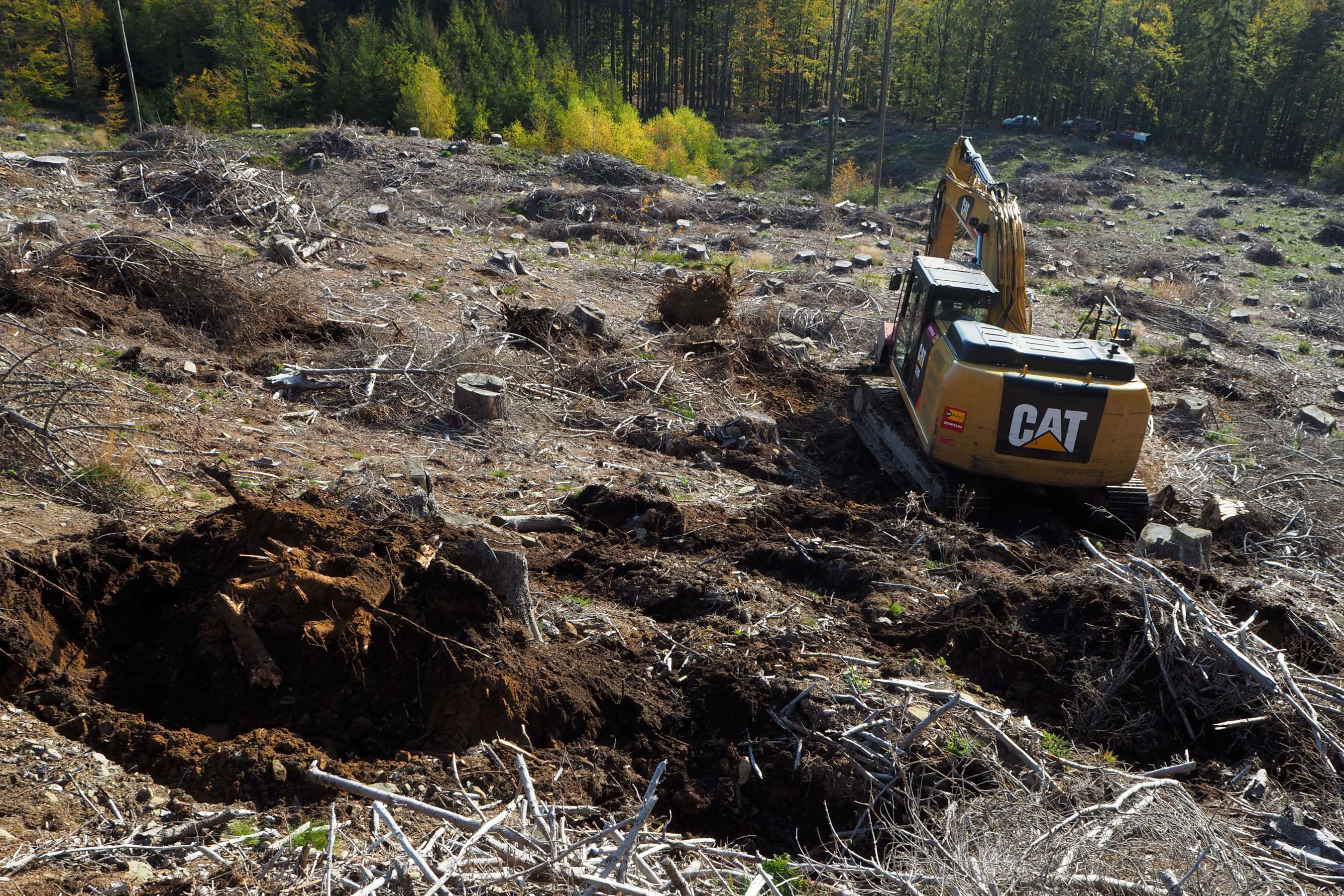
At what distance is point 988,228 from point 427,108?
2663cm

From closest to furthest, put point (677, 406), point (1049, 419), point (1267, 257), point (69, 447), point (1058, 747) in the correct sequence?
1. point (1058, 747)
2. point (69, 447)
3. point (1049, 419)
4. point (677, 406)
5. point (1267, 257)

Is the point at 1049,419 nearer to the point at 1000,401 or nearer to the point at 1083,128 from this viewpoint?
the point at 1000,401

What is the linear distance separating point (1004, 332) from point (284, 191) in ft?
41.7

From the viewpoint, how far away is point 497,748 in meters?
4.37

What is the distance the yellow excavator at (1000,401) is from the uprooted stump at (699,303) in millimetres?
3742

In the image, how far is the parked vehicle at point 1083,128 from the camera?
44.5 m

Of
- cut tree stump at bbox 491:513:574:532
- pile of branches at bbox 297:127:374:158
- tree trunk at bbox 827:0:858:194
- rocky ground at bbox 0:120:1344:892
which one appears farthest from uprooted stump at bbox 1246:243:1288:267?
cut tree stump at bbox 491:513:574:532

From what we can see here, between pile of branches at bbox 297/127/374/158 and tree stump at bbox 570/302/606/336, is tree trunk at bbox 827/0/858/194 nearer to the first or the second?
pile of branches at bbox 297/127/374/158

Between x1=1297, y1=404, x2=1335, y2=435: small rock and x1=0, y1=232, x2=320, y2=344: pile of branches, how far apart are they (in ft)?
39.4

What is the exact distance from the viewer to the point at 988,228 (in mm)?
10070

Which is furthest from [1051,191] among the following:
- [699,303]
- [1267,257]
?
[699,303]

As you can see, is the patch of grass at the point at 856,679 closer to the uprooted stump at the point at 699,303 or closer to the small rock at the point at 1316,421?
the uprooted stump at the point at 699,303

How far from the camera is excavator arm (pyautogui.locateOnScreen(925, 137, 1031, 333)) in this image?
962 centimetres

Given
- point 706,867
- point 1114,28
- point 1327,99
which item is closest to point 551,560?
point 706,867
